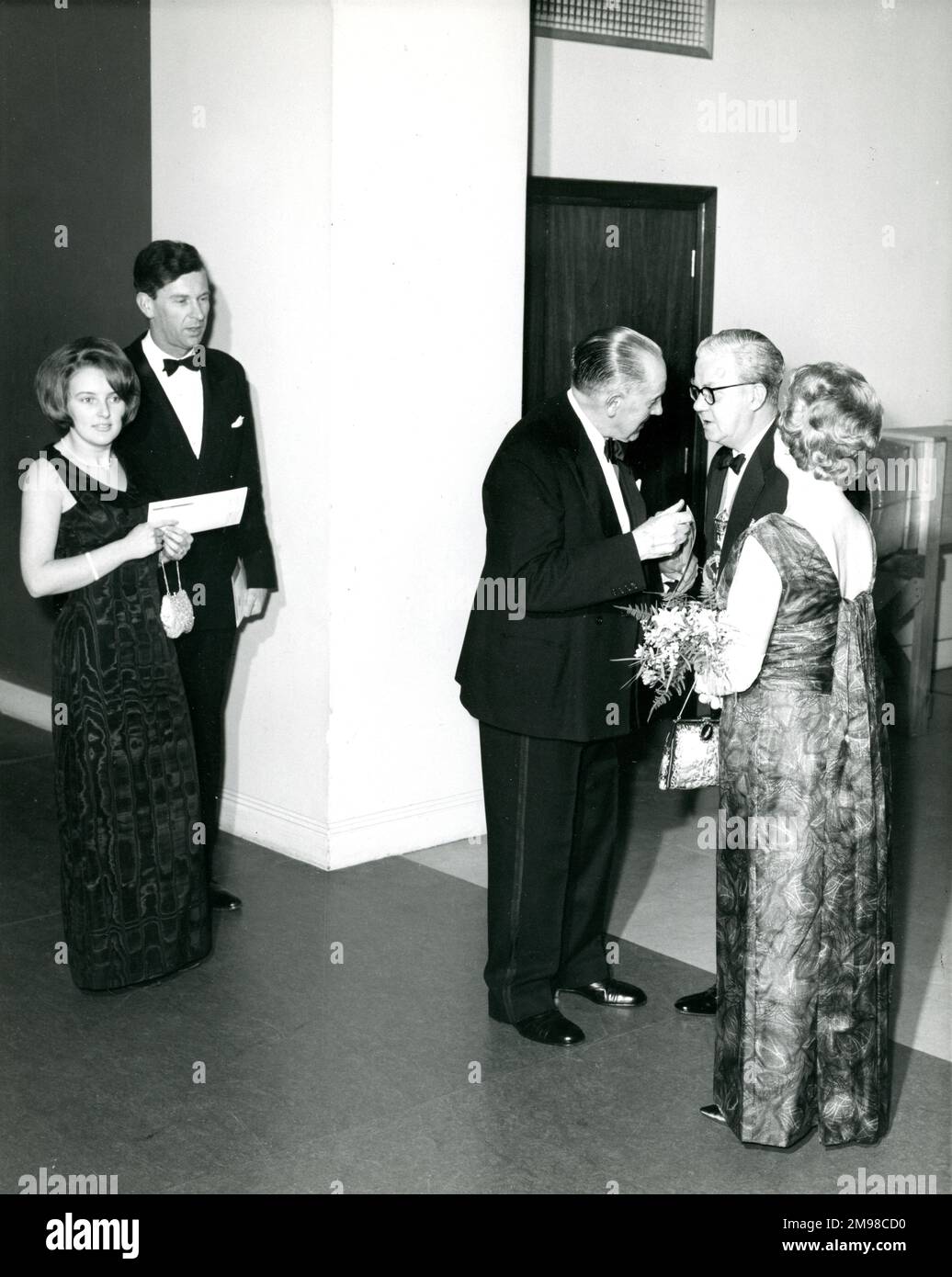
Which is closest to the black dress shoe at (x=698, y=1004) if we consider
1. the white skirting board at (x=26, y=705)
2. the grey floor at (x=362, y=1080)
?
the grey floor at (x=362, y=1080)

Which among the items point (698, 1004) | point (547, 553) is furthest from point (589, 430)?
point (698, 1004)

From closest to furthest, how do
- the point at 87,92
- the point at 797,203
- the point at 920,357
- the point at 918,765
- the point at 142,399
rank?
the point at 142,399, the point at 87,92, the point at 918,765, the point at 797,203, the point at 920,357

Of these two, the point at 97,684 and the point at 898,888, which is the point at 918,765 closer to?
the point at 898,888

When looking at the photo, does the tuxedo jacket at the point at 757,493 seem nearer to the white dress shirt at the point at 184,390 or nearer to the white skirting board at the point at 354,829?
the white dress shirt at the point at 184,390

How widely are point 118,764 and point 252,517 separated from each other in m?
1.21

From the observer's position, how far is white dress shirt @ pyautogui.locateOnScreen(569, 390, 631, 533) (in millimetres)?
3723

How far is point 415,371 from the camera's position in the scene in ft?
16.7

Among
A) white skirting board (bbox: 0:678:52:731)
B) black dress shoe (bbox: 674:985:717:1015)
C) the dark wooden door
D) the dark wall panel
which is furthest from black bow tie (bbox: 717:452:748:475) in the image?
white skirting board (bbox: 0:678:52:731)

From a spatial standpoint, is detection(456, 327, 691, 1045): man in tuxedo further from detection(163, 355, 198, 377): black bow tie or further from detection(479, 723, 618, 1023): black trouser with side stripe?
detection(163, 355, 198, 377): black bow tie

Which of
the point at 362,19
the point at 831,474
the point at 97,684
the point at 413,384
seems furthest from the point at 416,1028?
the point at 362,19

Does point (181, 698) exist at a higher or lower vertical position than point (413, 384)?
lower

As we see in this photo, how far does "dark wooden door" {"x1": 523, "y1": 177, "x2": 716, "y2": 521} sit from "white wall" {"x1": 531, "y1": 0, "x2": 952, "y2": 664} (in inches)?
3.5

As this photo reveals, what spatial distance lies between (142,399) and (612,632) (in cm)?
172

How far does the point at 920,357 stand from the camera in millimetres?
7828
